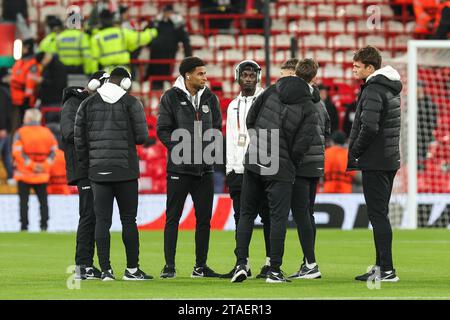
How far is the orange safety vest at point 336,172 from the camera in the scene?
22.1m

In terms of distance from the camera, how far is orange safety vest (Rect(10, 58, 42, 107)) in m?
24.3

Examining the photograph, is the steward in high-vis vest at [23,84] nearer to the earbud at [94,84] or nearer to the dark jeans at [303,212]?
the earbud at [94,84]

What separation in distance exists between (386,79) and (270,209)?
5.18ft

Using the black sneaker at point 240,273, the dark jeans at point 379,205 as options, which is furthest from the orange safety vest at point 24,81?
the dark jeans at point 379,205

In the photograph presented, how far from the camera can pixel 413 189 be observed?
21281 mm

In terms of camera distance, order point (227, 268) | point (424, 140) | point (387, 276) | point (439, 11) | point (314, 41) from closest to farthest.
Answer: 1. point (387, 276)
2. point (227, 268)
3. point (424, 140)
4. point (439, 11)
5. point (314, 41)

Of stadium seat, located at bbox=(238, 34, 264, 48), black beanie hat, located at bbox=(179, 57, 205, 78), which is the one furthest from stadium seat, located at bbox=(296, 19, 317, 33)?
black beanie hat, located at bbox=(179, 57, 205, 78)

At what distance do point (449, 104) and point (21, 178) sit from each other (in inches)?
359

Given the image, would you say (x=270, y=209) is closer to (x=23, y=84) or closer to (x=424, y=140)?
(x=424, y=140)

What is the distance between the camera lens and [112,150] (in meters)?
11.7

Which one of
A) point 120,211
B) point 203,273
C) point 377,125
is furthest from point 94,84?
point 377,125

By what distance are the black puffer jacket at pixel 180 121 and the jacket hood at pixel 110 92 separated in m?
0.60
